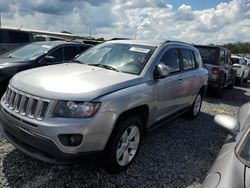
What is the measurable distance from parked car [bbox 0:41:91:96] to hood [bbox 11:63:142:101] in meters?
2.59

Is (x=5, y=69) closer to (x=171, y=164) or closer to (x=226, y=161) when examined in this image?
(x=171, y=164)

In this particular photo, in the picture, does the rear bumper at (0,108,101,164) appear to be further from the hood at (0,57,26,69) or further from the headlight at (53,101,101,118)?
the hood at (0,57,26,69)

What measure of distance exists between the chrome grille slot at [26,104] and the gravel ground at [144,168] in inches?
33.0

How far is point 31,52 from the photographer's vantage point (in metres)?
7.27

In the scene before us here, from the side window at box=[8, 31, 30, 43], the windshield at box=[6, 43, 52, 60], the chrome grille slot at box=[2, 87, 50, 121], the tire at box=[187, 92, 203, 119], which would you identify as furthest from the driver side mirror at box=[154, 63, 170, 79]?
the side window at box=[8, 31, 30, 43]

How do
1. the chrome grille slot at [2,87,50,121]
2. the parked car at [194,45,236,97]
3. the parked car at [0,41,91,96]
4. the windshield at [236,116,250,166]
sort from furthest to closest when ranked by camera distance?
the parked car at [194,45,236,97] < the parked car at [0,41,91,96] < the chrome grille slot at [2,87,50,121] < the windshield at [236,116,250,166]

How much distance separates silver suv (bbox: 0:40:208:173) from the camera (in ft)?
9.72

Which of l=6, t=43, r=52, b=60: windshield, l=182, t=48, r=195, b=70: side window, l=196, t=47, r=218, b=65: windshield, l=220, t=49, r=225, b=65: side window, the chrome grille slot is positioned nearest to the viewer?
the chrome grille slot

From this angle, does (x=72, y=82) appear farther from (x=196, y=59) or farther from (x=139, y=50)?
(x=196, y=59)

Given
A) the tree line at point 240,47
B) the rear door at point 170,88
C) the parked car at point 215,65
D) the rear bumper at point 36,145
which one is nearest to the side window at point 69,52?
the rear door at point 170,88

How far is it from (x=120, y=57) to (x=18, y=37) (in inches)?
321

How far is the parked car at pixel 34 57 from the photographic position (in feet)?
20.3

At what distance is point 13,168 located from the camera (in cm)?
357

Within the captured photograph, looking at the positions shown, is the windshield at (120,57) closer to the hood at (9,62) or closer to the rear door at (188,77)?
the rear door at (188,77)
